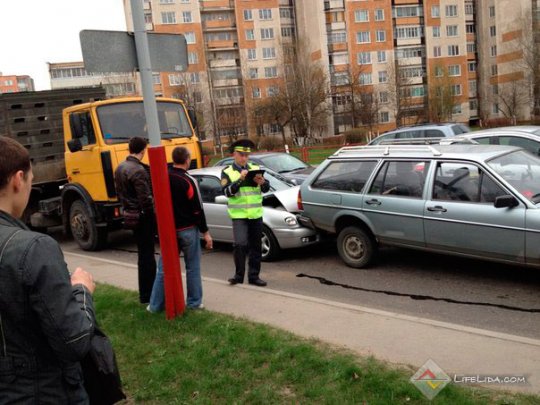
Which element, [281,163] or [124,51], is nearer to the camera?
[124,51]

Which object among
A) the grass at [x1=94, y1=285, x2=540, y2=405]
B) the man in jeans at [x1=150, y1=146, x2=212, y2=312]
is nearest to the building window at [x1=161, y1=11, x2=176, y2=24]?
the man in jeans at [x1=150, y1=146, x2=212, y2=312]

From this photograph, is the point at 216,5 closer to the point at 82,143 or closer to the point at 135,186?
the point at 82,143

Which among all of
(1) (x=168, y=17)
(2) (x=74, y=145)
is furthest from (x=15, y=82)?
(2) (x=74, y=145)

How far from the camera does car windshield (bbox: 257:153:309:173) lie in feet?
45.1

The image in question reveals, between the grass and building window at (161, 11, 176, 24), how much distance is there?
237 feet

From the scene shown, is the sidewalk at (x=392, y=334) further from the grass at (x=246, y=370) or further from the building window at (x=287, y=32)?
the building window at (x=287, y=32)

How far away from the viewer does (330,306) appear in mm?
5598

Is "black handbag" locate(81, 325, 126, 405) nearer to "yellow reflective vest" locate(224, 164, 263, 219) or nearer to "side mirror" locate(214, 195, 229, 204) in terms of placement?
"yellow reflective vest" locate(224, 164, 263, 219)

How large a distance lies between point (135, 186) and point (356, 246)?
10.9 feet

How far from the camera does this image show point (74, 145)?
9.73 metres

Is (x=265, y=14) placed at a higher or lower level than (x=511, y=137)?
higher

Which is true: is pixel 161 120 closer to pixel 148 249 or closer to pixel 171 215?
pixel 148 249

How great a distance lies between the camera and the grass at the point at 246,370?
140 inches

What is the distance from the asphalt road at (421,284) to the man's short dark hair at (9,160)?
457cm
